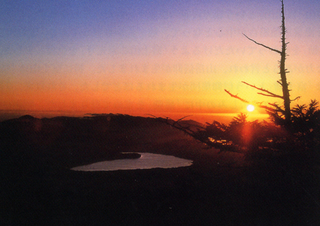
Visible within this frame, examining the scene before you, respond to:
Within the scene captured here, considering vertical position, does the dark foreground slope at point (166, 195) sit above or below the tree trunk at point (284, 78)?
below

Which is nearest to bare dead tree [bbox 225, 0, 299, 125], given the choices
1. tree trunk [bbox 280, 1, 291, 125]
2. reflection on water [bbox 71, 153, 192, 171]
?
tree trunk [bbox 280, 1, 291, 125]

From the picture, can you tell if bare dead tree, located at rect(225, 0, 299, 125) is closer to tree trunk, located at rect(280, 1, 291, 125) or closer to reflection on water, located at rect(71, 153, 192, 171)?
tree trunk, located at rect(280, 1, 291, 125)

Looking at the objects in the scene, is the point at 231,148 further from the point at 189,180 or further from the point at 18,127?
the point at 18,127

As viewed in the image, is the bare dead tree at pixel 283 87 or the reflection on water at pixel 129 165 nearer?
the bare dead tree at pixel 283 87

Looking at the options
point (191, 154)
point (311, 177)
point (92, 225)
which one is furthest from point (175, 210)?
point (191, 154)

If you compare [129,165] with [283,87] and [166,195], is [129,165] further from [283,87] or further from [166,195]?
[283,87]

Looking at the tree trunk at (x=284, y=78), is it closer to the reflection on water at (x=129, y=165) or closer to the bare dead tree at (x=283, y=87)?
the bare dead tree at (x=283, y=87)

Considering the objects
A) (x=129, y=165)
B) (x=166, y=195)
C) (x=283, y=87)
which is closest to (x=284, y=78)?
(x=283, y=87)

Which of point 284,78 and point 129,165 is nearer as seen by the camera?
point 284,78

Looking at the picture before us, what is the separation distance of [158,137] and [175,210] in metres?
21.5

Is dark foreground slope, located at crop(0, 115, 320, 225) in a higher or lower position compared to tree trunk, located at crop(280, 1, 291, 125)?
lower

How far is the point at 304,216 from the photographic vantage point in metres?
6.75

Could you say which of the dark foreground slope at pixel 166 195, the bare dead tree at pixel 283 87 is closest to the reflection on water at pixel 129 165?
the dark foreground slope at pixel 166 195

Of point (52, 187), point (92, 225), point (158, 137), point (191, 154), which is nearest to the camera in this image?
point (92, 225)
